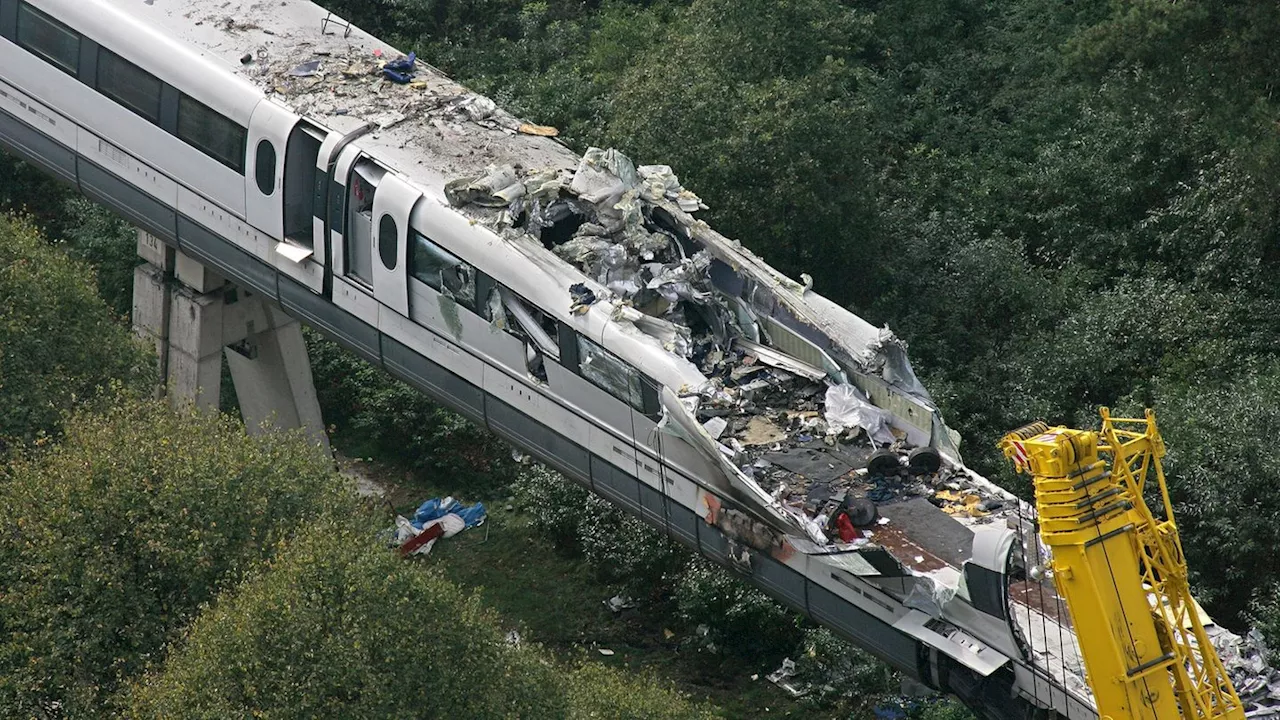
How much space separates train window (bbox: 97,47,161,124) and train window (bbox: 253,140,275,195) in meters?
1.56

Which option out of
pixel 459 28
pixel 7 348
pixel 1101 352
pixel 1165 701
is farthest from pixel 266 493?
pixel 459 28

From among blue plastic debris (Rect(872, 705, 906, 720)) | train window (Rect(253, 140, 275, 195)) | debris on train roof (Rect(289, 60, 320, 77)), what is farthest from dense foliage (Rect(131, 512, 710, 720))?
debris on train roof (Rect(289, 60, 320, 77))

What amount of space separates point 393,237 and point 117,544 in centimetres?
477

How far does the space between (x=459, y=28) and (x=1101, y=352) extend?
46.0 feet

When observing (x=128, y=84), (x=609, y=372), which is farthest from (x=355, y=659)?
(x=128, y=84)

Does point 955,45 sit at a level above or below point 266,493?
above

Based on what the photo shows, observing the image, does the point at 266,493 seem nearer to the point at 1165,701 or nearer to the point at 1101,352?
the point at 1165,701

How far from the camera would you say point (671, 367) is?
754 inches

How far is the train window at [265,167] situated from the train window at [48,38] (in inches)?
115

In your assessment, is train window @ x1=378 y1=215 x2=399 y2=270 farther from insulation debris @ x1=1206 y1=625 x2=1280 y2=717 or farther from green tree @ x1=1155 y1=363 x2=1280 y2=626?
insulation debris @ x1=1206 y1=625 x2=1280 y2=717

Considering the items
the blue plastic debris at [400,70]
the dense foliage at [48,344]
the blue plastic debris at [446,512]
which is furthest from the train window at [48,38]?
the blue plastic debris at [446,512]

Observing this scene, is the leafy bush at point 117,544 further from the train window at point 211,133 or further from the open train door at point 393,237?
the train window at point 211,133

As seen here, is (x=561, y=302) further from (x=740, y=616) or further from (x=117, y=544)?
(x=117, y=544)

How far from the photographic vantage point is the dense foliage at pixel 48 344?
21047mm
